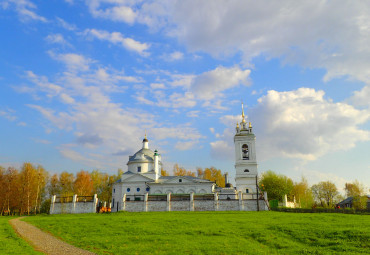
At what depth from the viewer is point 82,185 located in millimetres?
60688

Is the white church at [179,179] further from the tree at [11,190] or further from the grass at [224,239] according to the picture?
the grass at [224,239]

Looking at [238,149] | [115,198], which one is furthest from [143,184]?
[238,149]

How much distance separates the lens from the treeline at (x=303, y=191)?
5238 cm

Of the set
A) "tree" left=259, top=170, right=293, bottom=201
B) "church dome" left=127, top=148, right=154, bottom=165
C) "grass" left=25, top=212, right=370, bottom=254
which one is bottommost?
"grass" left=25, top=212, right=370, bottom=254

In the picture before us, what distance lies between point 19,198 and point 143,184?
22.0 metres

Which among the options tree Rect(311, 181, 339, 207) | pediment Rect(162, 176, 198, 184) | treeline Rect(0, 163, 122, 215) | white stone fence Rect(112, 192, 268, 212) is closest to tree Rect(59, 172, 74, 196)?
treeline Rect(0, 163, 122, 215)

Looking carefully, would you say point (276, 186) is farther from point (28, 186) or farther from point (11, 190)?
point (11, 190)

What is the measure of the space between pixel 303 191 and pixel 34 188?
55846 millimetres

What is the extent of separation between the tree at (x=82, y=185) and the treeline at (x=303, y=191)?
38412mm

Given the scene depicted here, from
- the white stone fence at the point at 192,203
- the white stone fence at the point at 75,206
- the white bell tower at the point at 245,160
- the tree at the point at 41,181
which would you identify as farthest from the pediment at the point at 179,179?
the tree at the point at 41,181

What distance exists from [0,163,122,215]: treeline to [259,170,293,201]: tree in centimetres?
3856

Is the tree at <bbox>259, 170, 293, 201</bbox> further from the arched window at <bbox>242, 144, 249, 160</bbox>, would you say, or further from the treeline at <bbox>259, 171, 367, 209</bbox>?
the arched window at <bbox>242, 144, 249, 160</bbox>

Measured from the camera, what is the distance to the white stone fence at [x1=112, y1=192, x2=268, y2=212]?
36.4 m

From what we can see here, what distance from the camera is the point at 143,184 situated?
51250 mm
